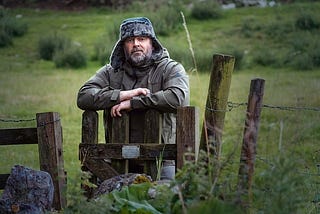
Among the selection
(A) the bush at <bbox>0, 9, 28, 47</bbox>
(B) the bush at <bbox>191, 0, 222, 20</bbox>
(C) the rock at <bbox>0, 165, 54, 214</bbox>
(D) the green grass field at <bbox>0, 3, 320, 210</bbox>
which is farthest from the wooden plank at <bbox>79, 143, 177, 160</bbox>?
(B) the bush at <bbox>191, 0, 222, 20</bbox>

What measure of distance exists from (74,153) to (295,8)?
2507 centimetres

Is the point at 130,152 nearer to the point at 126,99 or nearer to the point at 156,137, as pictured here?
the point at 156,137

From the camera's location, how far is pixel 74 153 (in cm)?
1417

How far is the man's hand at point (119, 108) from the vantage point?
22.7 feet

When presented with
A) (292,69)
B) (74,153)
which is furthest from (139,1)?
(74,153)

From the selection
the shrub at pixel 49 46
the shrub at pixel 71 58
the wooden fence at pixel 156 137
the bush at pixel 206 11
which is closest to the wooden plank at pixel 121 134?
the wooden fence at pixel 156 137

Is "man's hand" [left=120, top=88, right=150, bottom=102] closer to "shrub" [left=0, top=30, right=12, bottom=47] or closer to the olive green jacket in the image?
the olive green jacket

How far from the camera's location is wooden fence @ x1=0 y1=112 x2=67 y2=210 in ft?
22.5

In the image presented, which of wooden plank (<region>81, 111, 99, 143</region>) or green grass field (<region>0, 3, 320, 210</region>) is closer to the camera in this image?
wooden plank (<region>81, 111, 99, 143</region>)

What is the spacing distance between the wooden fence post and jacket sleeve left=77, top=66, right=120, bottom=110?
1.13 ft

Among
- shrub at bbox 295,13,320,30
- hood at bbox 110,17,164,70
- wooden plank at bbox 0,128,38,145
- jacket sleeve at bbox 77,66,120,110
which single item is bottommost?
wooden plank at bbox 0,128,38,145

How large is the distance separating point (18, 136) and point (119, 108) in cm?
89

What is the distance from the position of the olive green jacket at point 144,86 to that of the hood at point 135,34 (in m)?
0.05

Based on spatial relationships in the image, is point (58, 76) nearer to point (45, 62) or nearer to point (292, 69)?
point (45, 62)
